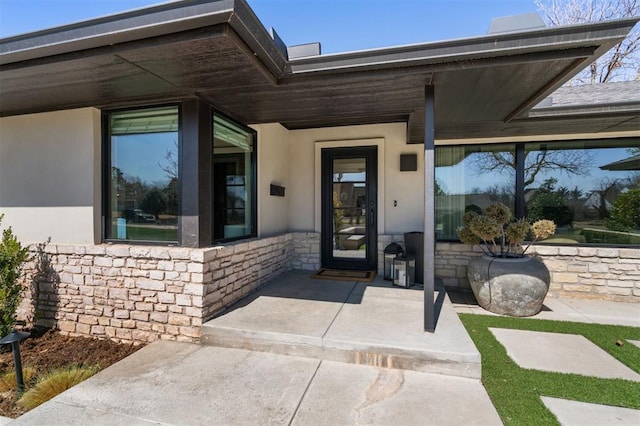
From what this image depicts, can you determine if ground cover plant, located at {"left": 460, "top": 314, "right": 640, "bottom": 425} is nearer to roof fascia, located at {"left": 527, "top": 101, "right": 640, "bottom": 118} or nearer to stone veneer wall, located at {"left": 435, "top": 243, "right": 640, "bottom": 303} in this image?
stone veneer wall, located at {"left": 435, "top": 243, "right": 640, "bottom": 303}

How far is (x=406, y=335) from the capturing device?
305cm

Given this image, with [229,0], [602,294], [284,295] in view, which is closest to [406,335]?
[284,295]

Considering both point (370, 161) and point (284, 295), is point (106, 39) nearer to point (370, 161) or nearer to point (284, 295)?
point (284, 295)

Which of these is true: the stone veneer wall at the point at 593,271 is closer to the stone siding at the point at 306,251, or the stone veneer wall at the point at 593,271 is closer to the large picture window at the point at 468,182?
the large picture window at the point at 468,182

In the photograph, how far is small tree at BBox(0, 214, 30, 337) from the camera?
347 cm

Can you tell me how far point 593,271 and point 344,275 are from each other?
13.4 ft

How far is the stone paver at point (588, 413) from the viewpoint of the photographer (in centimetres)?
213

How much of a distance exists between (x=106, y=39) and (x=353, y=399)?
3.44 metres

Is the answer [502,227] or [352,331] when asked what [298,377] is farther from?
[502,227]

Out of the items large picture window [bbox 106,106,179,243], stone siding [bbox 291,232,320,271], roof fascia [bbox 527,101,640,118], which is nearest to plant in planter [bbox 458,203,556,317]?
roof fascia [bbox 527,101,640,118]

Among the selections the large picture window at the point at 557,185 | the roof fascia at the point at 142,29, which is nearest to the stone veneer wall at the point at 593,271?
the large picture window at the point at 557,185

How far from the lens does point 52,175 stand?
4023 mm

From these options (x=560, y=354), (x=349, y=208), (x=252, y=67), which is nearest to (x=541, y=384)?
(x=560, y=354)

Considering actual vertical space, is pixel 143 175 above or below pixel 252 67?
below
